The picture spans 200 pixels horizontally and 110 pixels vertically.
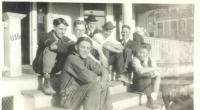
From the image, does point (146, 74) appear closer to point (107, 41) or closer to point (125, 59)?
point (125, 59)

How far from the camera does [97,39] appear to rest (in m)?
1.78

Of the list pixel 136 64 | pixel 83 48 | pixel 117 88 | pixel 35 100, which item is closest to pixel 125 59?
pixel 136 64

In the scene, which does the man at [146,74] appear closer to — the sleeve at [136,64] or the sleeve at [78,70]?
the sleeve at [136,64]

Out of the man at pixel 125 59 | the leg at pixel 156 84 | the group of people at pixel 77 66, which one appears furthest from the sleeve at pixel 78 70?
the leg at pixel 156 84

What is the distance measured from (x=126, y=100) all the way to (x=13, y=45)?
677 millimetres

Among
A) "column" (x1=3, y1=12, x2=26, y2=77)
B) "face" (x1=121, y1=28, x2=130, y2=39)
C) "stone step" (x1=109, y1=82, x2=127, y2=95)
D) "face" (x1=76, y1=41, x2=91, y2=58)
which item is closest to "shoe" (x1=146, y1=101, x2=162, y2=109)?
"stone step" (x1=109, y1=82, x2=127, y2=95)

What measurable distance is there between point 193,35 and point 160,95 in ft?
1.29

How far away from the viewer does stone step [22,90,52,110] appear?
4.86ft

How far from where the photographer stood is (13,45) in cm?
160

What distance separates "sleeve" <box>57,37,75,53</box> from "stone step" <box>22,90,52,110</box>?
0.77ft

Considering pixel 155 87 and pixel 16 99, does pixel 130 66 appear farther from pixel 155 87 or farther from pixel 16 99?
pixel 16 99
